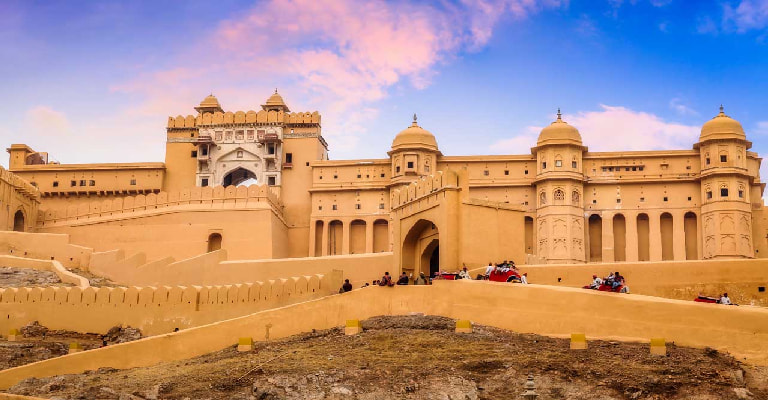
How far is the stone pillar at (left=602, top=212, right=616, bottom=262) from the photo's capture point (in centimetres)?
5138

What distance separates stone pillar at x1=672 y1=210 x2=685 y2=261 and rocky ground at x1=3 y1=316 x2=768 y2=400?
28986 millimetres

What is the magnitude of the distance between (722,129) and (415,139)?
1531cm

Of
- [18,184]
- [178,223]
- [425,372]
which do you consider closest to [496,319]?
[425,372]

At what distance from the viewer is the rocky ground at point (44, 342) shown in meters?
29.3

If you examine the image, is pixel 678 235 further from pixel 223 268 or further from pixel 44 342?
pixel 44 342

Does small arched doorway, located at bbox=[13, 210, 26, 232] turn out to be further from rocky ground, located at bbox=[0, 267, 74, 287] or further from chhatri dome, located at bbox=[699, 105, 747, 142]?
chhatri dome, located at bbox=[699, 105, 747, 142]

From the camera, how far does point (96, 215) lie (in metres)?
49.5

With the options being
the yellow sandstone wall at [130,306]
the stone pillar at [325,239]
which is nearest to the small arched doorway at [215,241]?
the stone pillar at [325,239]

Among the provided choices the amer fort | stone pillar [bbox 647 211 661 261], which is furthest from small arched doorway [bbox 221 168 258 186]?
stone pillar [bbox 647 211 661 261]

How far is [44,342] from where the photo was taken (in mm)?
31422

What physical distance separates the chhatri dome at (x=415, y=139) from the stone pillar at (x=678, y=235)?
41.6 feet

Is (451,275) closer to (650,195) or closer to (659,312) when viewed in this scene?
(659,312)

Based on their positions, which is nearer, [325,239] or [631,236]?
[631,236]

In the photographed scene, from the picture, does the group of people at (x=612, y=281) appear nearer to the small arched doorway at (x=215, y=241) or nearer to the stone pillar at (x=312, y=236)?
the small arched doorway at (x=215, y=241)
